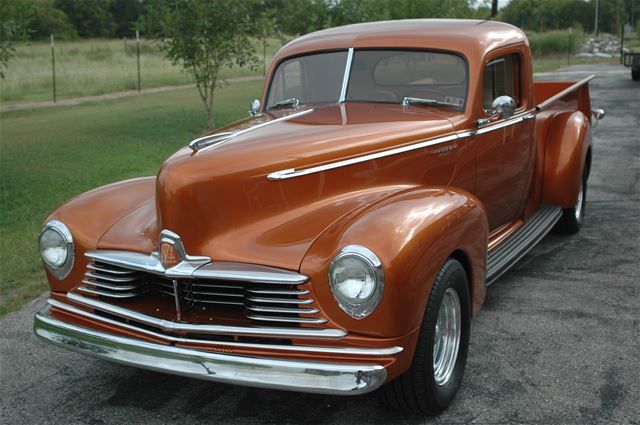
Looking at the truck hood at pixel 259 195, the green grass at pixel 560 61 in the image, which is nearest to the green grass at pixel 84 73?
the green grass at pixel 560 61

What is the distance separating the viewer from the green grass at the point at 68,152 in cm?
652

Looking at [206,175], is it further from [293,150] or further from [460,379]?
[460,379]

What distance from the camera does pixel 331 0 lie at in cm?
1720

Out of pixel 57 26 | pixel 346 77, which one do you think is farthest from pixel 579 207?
pixel 57 26

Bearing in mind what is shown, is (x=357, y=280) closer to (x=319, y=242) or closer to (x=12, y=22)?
(x=319, y=242)

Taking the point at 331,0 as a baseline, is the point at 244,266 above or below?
below

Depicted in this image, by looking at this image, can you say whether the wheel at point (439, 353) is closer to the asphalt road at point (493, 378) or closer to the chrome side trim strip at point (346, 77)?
the asphalt road at point (493, 378)

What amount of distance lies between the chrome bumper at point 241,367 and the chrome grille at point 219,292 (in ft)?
0.69

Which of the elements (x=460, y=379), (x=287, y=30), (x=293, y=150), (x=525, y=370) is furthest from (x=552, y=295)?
(x=287, y=30)

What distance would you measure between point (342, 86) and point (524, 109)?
1.47 m

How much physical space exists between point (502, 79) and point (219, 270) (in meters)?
2.84

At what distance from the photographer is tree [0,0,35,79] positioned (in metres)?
8.76

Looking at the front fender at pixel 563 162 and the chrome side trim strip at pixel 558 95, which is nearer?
the chrome side trim strip at pixel 558 95

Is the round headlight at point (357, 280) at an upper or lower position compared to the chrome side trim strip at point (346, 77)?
lower
